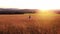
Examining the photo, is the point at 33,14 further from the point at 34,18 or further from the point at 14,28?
the point at 14,28

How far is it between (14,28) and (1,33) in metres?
0.07

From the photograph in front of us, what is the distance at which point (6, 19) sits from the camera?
2.34 ft

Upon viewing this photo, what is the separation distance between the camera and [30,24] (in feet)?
2.35

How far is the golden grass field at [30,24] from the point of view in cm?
71

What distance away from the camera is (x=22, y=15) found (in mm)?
712

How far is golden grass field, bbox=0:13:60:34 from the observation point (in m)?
0.71

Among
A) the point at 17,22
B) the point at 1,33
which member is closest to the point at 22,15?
the point at 17,22
